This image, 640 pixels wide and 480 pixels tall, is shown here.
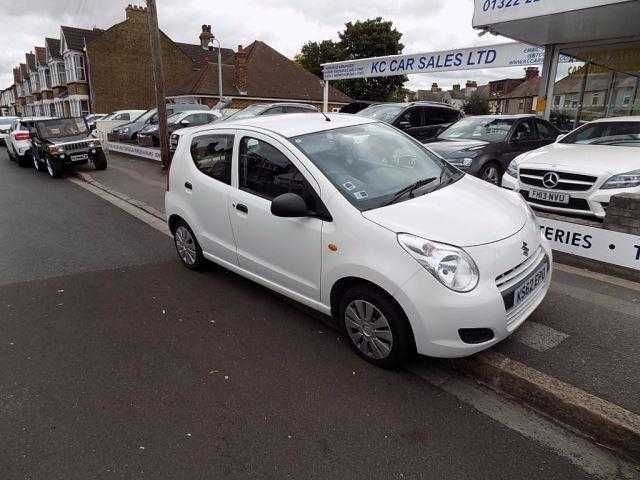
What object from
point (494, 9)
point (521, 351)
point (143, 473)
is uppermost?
point (494, 9)

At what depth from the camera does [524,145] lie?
28.3 feet

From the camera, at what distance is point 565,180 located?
564 cm

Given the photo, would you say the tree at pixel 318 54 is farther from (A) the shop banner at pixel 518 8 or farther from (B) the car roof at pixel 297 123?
(B) the car roof at pixel 297 123

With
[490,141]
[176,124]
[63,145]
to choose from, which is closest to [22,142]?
[63,145]

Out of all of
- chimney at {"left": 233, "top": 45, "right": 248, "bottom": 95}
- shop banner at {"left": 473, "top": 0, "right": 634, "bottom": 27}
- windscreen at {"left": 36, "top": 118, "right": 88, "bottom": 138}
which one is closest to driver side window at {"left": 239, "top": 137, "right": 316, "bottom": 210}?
shop banner at {"left": 473, "top": 0, "right": 634, "bottom": 27}

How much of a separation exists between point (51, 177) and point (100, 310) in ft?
37.5

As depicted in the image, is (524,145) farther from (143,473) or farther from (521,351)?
(143,473)

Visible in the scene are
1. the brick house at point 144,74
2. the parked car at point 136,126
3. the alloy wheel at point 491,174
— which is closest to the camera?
the alloy wheel at point 491,174

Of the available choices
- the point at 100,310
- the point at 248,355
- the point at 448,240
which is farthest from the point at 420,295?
the point at 100,310

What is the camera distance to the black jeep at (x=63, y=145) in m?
13.1

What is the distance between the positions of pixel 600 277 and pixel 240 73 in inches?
1335

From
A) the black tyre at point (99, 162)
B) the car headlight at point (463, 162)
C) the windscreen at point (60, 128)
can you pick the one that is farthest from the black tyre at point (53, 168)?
the car headlight at point (463, 162)

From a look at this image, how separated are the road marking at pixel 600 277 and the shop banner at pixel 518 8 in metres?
4.65

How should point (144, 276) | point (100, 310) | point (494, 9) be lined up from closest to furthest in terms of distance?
point (100, 310) → point (144, 276) → point (494, 9)
